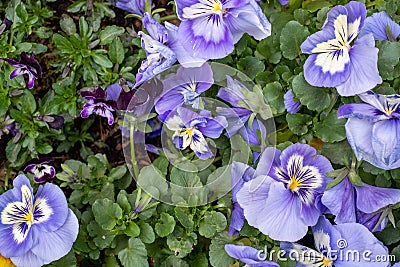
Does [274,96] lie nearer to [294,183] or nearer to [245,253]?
[294,183]

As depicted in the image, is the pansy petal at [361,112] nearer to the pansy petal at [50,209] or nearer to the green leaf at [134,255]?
the green leaf at [134,255]

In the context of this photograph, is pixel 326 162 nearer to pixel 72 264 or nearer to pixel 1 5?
pixel 72 264

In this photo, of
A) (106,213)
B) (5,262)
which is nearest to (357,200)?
(106,213)

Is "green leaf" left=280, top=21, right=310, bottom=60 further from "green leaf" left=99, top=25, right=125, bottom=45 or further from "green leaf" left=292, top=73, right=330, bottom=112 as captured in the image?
"green leaf" left=99, top=25, right=125, bottom=45

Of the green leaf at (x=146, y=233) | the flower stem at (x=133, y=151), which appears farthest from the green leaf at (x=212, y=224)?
Result: the flower stem at (x=133, y=151)

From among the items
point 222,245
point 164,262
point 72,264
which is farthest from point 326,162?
point 72,264

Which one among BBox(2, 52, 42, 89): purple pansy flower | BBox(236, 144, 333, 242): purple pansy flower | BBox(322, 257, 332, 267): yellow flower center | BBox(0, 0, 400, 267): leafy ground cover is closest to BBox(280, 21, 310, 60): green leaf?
BBox(0, 0, 400, 267): leafy ground cover
